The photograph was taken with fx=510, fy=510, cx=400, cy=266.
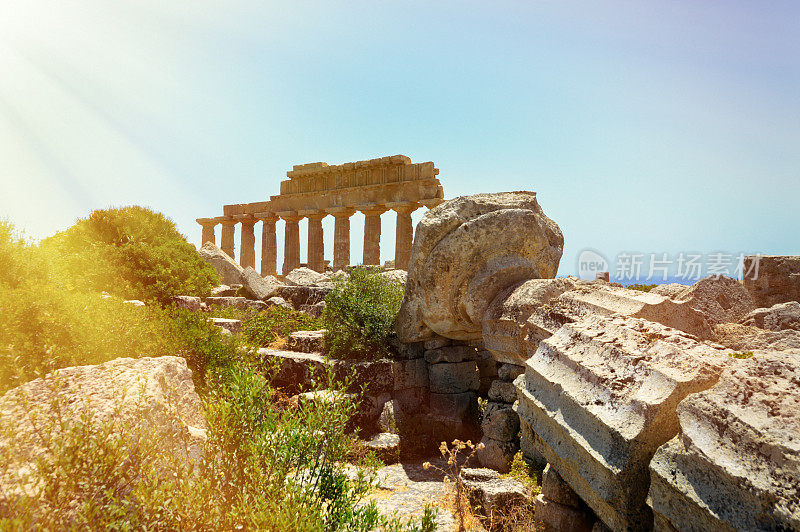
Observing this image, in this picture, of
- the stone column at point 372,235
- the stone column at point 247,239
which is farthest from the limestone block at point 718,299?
the stone column at point 247,239

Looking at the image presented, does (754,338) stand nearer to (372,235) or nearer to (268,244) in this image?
(372,235)

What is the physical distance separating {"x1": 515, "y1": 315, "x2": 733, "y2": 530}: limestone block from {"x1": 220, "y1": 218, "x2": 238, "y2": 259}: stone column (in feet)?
90.4

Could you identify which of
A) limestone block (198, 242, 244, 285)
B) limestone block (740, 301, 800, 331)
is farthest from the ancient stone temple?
limestone block (740, 301, 800, 331)

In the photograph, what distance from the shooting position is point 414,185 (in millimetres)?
21562

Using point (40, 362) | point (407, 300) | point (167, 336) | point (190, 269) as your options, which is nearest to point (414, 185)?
point (190, 269)

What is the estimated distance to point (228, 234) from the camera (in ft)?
95.5

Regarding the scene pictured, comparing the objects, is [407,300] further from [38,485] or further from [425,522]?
[38,485]

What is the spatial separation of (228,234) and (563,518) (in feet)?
93.0

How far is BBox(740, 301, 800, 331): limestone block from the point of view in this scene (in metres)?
3.40

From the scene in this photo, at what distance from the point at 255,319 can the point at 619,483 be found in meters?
7.40

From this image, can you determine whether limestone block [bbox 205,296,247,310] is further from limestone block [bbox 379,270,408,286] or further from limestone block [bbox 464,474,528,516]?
Result: limestone block [bbox 464,474,528,516]

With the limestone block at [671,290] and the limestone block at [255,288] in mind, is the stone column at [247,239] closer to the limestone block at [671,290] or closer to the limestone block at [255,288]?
the limestone block at [255,288]

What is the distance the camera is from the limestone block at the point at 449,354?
6.54 meters

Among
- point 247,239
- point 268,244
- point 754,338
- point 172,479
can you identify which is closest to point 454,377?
Result: point 754,338
